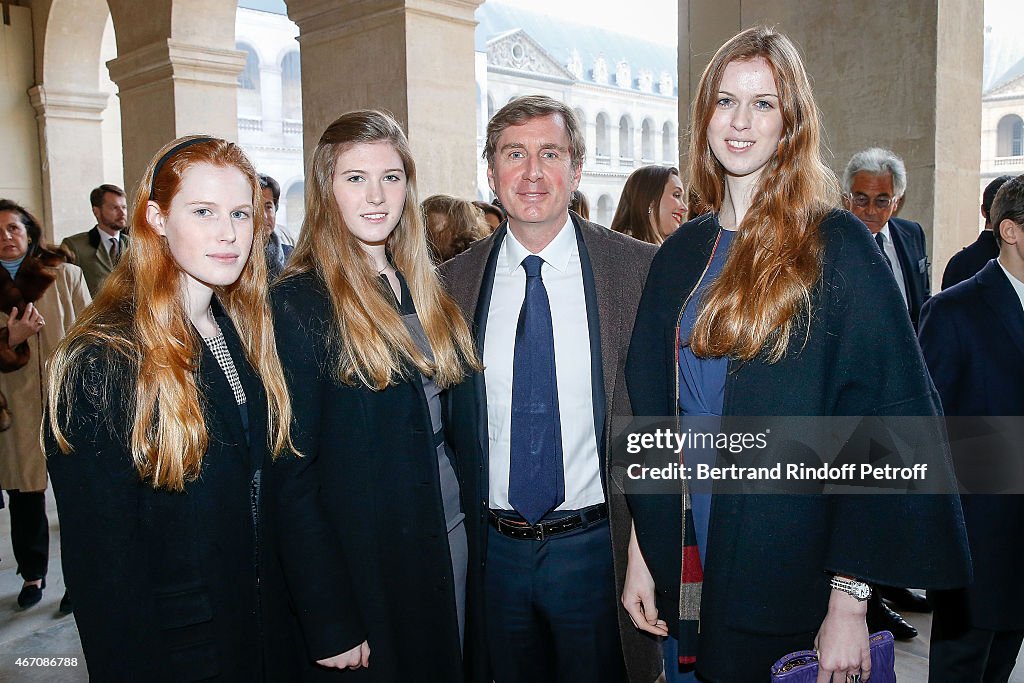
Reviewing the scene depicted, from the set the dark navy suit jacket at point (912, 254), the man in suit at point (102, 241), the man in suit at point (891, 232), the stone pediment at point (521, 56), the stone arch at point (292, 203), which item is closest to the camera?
the man in suit at point (891, 232)

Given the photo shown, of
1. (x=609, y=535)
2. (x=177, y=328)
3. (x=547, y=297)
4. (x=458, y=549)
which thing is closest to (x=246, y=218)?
(x=177, y=328)

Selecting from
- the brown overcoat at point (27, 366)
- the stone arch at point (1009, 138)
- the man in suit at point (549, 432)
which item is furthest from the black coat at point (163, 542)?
the stone arch at point (1009, 138)

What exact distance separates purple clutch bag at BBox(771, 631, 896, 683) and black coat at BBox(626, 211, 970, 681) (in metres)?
0.05

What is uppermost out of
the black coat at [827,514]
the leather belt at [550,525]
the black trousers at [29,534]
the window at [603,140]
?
the window at [603,140]

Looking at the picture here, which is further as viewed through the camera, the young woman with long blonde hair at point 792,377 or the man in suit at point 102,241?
the man in suit at point 102,241

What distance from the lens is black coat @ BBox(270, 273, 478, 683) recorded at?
1788mm

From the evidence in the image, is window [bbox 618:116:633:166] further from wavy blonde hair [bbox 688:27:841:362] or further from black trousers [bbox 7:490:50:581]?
wavy blonde hair [bbox 688:27:841:362]

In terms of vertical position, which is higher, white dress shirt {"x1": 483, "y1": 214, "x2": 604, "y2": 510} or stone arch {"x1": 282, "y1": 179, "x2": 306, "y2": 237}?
stone arch {"x1": 282, "y1": 179, "x2": 306, "y2": 237}

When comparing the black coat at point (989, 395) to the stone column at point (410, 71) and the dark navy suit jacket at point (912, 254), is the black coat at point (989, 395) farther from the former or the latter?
the stone column at point (410, 71)

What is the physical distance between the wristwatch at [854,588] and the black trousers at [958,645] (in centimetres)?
120

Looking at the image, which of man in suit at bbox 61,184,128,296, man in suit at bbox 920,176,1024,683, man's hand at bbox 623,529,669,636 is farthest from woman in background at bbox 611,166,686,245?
man in suit at bbox 61,184,128,296

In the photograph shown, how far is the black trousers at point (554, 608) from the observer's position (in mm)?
2041

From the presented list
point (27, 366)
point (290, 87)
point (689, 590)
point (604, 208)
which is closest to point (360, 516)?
point (689, 590)

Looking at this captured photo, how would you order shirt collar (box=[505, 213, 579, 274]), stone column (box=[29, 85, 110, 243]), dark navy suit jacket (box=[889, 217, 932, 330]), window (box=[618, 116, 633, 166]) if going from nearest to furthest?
shirt collar (box=[505, 213, 579, 274]) < dark navy suit jacket (box=[889, 217, 932, 330]) < stone column (box=[29, 85, 110, 243]) < window (box=[618, 116, 633, 166])
